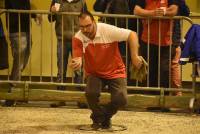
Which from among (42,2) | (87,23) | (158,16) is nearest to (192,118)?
(158,16)

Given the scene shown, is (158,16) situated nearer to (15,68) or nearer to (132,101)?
(132,101)

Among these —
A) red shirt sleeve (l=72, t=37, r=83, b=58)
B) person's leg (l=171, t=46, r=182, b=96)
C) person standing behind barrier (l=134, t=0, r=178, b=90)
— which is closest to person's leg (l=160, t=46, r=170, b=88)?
person standing behind barrier (l=134, t=0, r=178, b=90)

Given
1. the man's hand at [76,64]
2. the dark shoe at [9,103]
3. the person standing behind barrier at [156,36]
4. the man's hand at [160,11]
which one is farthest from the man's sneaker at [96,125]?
the dark shoe at [9,103]

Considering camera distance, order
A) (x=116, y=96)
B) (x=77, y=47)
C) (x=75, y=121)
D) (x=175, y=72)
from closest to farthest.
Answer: (x=77, y=47) → (x=116, y=96) → (x=75, y=121) → (x=175, y=72)

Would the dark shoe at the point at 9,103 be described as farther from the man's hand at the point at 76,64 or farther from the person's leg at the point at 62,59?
the man's hand at the point at 76,64

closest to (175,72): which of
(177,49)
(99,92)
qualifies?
(177,49)

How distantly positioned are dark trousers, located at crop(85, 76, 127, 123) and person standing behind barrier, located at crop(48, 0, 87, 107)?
1.46 m

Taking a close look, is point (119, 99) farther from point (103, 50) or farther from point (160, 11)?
point (160, 11)

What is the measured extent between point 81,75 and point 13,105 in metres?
1.04

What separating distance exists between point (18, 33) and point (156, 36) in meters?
1.91

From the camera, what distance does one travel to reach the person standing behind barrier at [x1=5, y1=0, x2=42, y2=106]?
24.4 feet

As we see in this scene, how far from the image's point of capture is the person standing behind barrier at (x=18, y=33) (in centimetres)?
744

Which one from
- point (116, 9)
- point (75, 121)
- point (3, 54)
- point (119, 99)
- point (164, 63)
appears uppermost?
point (116, 9)

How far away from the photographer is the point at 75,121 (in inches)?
257
